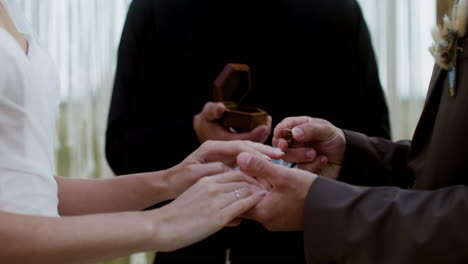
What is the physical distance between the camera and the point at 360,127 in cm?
106

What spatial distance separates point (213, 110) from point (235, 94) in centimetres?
7

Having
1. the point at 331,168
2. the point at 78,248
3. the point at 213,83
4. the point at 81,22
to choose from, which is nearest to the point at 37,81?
the point at 78,248

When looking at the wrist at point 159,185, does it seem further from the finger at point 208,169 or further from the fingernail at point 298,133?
the fingernail at point 298,133

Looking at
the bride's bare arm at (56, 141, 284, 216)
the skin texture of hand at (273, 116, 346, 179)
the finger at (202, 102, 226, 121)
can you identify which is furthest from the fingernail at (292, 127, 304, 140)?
the finger at (202, 102, 226, 121)

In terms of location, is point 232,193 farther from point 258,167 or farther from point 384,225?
point 384,225

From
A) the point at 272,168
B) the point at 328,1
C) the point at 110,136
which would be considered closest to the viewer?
the point at 272,168

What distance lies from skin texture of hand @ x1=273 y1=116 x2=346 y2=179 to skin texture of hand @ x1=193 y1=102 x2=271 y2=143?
0.31 ft

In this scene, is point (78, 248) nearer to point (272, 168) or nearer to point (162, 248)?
point (162, 248)

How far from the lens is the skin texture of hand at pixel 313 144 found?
0.95m

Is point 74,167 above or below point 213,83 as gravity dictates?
below

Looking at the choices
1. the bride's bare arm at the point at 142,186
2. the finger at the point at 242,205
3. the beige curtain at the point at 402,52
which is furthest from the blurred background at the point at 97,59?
the finger at the point at 242,205

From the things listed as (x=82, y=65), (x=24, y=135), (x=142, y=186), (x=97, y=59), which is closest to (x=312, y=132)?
(x=142, y=186)

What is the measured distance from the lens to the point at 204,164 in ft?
3.36

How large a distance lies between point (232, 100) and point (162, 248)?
0.48 meters
